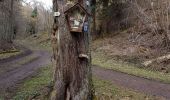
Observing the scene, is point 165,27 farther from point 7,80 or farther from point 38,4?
point 38,4

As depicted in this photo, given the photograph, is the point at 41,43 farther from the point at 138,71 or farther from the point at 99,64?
the point at 138,71

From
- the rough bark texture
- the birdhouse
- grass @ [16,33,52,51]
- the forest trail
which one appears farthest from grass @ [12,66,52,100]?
grass @ [16,33,52,51]

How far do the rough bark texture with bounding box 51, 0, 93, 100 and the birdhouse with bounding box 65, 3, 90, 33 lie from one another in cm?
10

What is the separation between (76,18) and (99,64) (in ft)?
38.1

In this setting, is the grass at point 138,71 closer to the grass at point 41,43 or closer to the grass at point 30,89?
the grass at point 30,89

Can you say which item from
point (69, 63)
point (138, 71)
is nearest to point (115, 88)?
point (69, 63)

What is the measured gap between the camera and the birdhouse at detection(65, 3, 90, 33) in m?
5.66

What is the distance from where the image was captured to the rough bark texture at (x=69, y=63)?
5707mm

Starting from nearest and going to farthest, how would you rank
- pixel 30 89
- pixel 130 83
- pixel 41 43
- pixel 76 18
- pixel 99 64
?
1. pixel 76 18
2. pixel 30 89
3. pixel 130 83
4. pixel 99 64
5. pixel 41 43

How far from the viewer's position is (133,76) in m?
12.4

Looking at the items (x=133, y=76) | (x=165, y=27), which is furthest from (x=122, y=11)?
(x=133, y=76)

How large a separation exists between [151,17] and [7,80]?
1192cm

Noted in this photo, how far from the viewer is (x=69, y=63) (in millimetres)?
5758

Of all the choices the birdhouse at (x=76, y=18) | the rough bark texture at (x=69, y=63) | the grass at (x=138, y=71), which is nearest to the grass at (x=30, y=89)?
the rough bark texture at (x=69, y=63)
